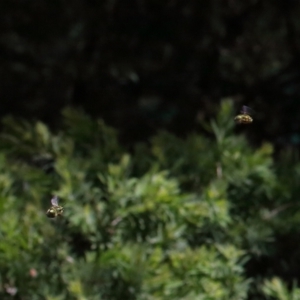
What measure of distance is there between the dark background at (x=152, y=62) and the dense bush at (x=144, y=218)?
77 centimetres

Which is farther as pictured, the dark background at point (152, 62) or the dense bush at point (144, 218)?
the dark background at point (152, 62)

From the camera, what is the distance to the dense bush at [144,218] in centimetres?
208

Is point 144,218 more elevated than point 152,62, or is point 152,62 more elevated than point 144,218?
point 152,62

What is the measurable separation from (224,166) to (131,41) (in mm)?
1223

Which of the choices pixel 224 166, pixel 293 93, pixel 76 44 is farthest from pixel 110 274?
pixel 293 93

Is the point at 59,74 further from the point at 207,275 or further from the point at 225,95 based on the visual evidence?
the point at 207,275

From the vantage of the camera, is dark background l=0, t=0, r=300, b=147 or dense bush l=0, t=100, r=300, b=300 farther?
Result: dark background l=0, t=0, r=300, b=147

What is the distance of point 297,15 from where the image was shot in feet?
10.4

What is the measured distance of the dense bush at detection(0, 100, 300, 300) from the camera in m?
2.08

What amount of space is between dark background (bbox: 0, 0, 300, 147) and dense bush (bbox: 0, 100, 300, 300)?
765 mm

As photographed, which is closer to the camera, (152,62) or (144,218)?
(144,218)

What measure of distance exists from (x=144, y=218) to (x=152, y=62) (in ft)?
4.74

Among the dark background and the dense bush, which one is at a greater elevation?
the dark background

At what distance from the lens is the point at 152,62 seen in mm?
3488
